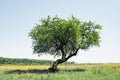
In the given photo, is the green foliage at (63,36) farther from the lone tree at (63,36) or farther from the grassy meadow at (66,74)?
the grassy meadow at (66,74)

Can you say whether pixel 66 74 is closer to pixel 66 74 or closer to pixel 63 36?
pixel 66 74

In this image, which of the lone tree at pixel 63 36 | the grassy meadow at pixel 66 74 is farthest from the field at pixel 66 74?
the lone tree at pixel 63 36

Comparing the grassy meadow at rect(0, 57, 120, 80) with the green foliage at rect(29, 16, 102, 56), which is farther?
the green foliage at rect(29, 16, 102, 56)

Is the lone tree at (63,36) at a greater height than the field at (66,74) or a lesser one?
greater

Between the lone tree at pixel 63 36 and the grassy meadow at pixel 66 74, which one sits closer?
the grassy meadow at pixel 66 74

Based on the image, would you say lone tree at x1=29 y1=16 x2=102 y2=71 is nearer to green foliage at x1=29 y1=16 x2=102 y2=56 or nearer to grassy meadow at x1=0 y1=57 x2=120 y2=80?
green foliage at x1=29 y1=16 x2=102 y2=56

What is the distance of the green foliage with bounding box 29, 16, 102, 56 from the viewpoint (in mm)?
55656

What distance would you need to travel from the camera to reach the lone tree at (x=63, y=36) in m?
55.7

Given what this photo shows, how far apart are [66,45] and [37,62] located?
77865 mm

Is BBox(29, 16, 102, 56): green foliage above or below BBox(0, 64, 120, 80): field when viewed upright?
above

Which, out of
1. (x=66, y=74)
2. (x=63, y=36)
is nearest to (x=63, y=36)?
(x=63, y=36)

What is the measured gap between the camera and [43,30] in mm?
56625

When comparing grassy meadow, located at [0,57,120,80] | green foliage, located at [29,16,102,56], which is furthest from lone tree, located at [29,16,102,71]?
grassy meadow, located at [0,57,120,80]

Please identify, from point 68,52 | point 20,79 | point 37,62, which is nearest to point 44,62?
point 37,62
